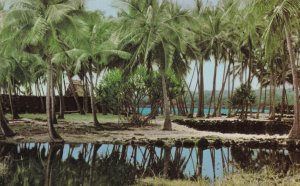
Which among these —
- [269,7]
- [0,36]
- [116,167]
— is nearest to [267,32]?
[269,7]

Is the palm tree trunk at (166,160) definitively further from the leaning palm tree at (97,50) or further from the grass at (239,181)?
the leaning palm tree at (97,50)

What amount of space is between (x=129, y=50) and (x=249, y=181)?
20.5 m

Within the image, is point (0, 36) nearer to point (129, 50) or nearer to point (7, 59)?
point (7, 59)

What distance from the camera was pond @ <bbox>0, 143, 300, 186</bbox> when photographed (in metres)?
12.2

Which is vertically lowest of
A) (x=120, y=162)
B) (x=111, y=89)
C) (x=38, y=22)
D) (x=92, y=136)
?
(x=120, y=162)

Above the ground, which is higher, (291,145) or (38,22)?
(38,22)

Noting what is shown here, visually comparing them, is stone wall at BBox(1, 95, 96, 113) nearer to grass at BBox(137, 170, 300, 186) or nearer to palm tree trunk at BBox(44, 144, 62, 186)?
palm tree trunk at BBox(44, 144, 62, 186)

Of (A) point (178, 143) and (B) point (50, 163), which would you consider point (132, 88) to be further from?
(B) point (50, 163)

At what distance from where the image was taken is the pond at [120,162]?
12.2 meters

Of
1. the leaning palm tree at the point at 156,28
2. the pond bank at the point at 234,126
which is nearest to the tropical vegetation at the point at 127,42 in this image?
the leaning palm tree at the point at 156,28

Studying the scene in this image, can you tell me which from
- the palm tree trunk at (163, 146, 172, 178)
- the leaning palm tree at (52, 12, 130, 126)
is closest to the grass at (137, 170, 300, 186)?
the palm tree trunk at (163, 146, 172, 178)

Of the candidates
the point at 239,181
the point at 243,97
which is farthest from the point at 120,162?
the point at 243,97

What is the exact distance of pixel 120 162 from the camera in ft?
50.4

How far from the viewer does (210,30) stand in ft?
146
